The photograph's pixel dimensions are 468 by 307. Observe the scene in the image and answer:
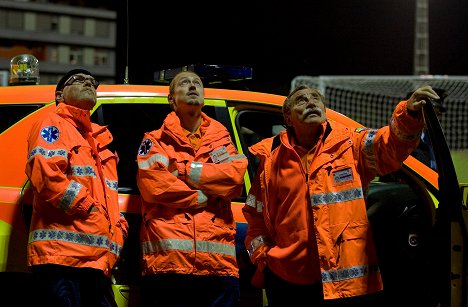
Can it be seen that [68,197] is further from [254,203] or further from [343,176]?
[343,176]

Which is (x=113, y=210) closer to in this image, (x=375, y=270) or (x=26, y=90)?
(x=26, y=90)

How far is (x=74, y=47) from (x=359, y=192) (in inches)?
2253

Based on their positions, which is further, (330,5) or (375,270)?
(330,5)

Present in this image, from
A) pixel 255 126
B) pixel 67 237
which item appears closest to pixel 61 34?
pixel 255 126

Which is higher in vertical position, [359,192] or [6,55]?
[6,55]

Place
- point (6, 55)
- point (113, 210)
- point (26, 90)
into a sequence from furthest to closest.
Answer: point (6, 55), point (26, 90), point (113, 210)

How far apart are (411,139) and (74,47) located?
57.3 m

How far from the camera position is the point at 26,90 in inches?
152

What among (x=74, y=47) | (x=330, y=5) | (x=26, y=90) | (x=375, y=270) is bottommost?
(x=375, y=270)

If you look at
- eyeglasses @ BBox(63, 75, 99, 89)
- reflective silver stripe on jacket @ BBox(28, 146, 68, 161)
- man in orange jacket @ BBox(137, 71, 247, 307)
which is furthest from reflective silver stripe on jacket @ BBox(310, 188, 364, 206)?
eyeglasses @ BBox(63, 75, 99, 89)

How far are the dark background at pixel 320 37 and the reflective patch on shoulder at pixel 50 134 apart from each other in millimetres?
8478

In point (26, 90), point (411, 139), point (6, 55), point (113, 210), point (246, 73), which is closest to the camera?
point (411, 139)

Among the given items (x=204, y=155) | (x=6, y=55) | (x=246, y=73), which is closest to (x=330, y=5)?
(x=246, y=73)

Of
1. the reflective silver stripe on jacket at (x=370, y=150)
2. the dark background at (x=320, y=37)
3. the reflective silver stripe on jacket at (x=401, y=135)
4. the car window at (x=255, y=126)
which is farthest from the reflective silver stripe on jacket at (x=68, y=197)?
the dark background at (x=320, y=37)
